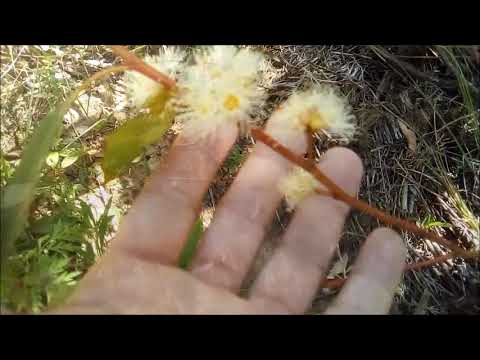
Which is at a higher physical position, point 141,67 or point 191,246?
point 141,67

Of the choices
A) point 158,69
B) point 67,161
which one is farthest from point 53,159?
point 158,69

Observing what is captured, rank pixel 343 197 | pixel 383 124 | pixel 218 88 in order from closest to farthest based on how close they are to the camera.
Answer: pixel 218 88
pixel 343 197
pixel 383 124

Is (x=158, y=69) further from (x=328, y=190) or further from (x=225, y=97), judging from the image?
(x=328, y=190)

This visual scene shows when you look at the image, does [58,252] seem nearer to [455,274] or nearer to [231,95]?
[231,95]

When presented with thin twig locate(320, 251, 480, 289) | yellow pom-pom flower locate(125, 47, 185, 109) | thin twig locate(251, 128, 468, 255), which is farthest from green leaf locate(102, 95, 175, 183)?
thin twig locate(320, 251, 480, 289)

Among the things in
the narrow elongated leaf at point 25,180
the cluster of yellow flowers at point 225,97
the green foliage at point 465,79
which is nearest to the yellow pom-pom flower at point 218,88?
the cluster of yellow flowers at point 225,97

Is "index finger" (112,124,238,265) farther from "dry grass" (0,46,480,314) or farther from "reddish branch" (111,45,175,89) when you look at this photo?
"reddish branch" (111,45,175,89)

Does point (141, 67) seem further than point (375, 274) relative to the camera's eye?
No

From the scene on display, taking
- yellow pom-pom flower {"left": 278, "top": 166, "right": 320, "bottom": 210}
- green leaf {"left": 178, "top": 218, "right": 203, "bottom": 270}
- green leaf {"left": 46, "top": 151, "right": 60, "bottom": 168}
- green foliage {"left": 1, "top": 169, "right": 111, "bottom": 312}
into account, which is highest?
green leaf {"left": 46, "top": 151, "right": 60, "bottom": 168}
